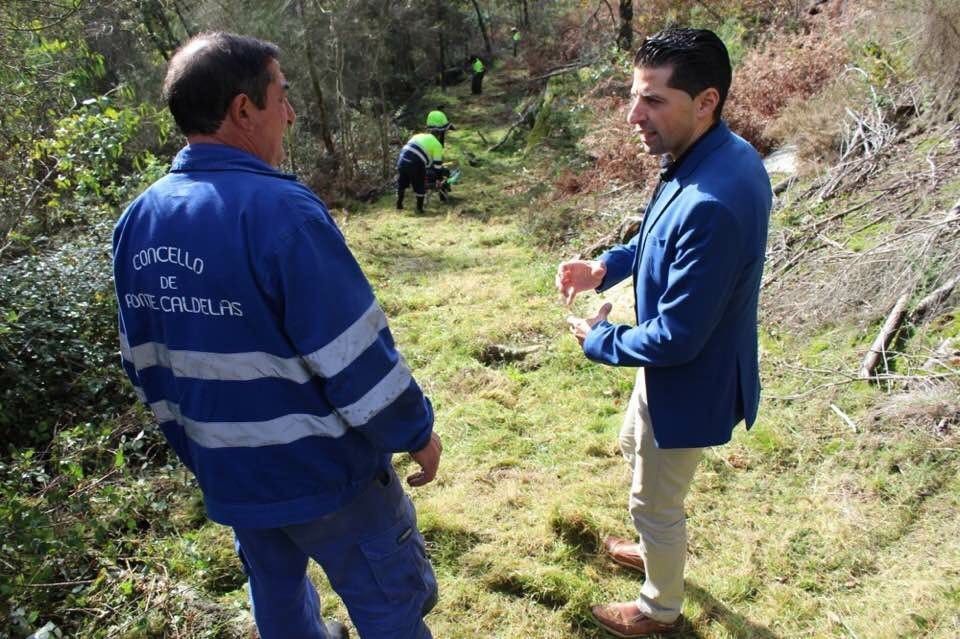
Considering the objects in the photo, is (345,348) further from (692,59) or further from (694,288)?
(692,59)

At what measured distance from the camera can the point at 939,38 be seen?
18.5 feet

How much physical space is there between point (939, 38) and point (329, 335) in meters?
6.65

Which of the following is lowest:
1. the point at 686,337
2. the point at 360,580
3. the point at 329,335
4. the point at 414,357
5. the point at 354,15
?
the point at 414,357

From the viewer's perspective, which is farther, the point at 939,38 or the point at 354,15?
the point at 354,15

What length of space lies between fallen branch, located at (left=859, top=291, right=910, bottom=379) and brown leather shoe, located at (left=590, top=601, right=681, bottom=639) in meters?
2.14

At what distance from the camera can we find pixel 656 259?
77.3 inches

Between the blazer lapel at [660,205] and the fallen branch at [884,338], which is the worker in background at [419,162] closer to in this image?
the fallen branch at [884,338]

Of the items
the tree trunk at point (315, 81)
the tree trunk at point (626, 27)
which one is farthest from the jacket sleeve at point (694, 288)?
the tree trunk at point (626, 27)

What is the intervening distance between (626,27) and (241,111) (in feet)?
43.6

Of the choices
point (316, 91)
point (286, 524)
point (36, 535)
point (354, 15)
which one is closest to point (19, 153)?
point (36, 535)

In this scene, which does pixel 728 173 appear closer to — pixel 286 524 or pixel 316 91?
pixel 286 524

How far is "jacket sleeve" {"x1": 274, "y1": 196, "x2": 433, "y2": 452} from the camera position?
58.2 inches

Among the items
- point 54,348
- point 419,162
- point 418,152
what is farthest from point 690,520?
point 418,152

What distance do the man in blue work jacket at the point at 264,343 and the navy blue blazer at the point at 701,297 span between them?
2.51 ft
